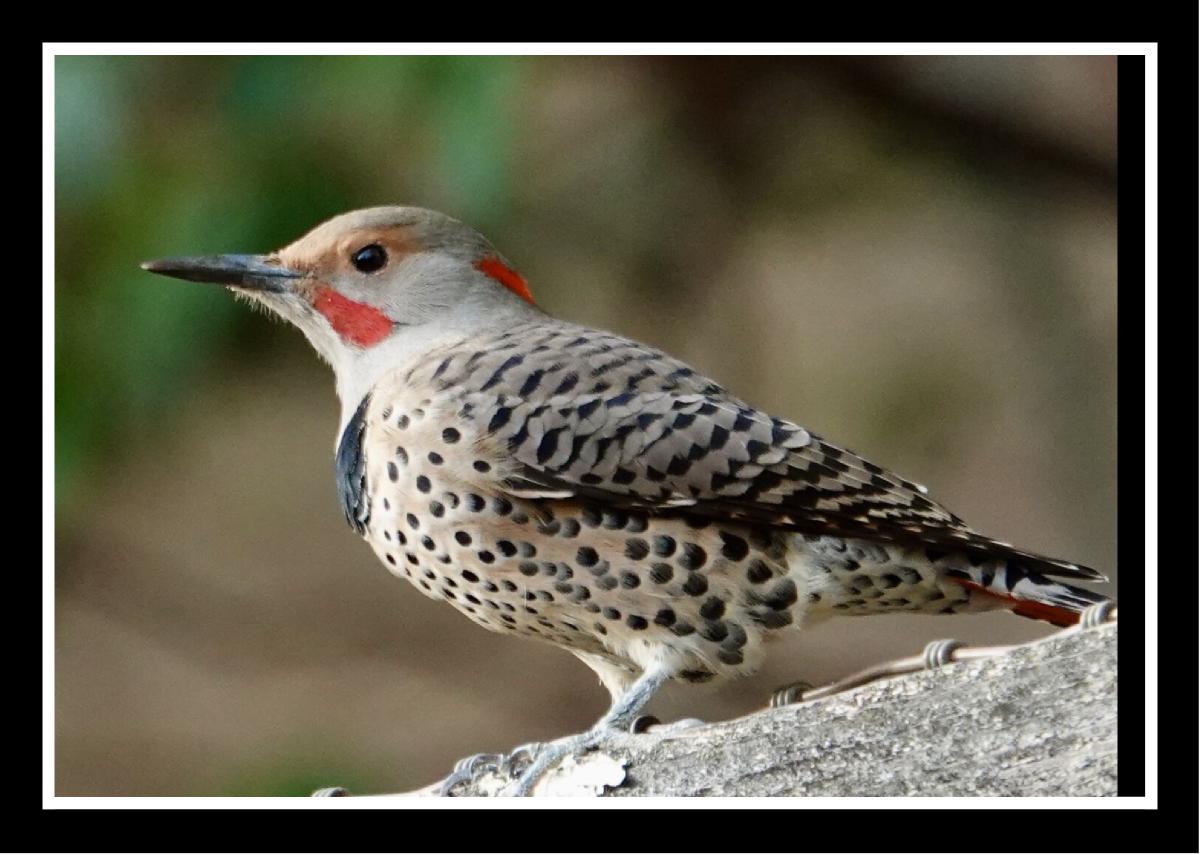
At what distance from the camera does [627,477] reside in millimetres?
2615

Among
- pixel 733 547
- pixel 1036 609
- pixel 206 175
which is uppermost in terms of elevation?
pixel 206 175

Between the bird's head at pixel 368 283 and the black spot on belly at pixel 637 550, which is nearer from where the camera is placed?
the black spot on belly at pixel 637 550

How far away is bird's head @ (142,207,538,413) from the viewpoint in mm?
2877

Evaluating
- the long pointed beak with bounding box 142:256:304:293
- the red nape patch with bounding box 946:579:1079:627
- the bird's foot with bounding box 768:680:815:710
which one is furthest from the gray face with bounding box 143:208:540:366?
the red nape patch with bounding box 946:579:1079:627

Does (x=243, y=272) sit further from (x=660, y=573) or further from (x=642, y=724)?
(x=642, y=724)

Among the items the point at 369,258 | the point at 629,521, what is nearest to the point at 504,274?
the point at 369,258

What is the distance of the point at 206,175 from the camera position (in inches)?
145

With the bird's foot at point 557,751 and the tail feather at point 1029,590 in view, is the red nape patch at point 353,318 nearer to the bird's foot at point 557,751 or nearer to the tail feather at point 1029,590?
the bird's foot at point 557,751

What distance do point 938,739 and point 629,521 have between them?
1.94ft

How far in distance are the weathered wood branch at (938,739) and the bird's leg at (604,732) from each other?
0.30 feet

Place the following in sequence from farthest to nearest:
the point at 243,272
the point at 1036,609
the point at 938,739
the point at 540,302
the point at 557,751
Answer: the point at 540,302 → the point at 243,272 → the point at 1036,609 → the point at 557,751 → the point at 938,739

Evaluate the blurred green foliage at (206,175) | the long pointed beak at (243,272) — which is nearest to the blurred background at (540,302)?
the blurred green foliage at (206,175)

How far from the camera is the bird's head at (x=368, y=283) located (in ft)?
9.44

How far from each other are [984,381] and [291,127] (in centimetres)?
193
